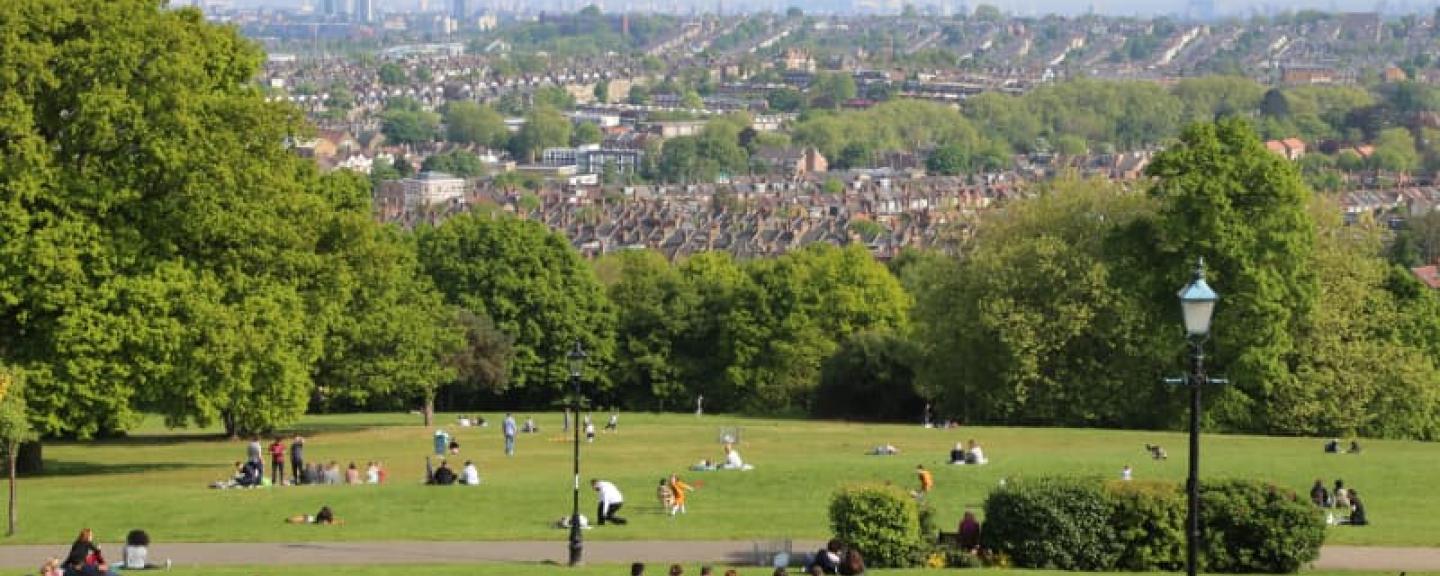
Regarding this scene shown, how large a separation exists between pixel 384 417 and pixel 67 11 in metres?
27.1

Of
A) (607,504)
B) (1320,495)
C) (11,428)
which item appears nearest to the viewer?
(11,428)

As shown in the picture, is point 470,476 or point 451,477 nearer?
point 470,476

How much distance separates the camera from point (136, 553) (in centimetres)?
3175

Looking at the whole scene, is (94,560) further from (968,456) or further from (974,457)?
(968,456)

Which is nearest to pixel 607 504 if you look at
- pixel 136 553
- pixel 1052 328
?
pixel 136 553

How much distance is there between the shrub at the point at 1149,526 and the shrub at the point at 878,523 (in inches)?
106

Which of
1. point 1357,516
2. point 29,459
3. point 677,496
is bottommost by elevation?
point 29,459

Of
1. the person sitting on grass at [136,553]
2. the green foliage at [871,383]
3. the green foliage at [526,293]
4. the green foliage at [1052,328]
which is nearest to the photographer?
the person sitting on grass at [136,553]

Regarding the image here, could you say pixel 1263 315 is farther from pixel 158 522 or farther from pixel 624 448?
pixel 158 522

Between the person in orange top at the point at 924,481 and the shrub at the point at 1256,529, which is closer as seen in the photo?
the shrub at the point at 1256,529

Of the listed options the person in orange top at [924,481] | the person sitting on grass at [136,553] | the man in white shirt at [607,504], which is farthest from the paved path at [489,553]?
the person in orange top at [924,481]

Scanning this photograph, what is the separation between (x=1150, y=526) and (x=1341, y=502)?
723cm

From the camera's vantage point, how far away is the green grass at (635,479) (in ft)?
117

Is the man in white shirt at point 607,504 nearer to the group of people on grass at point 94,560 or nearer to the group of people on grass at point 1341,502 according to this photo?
the group of people on grass at point 94,560
